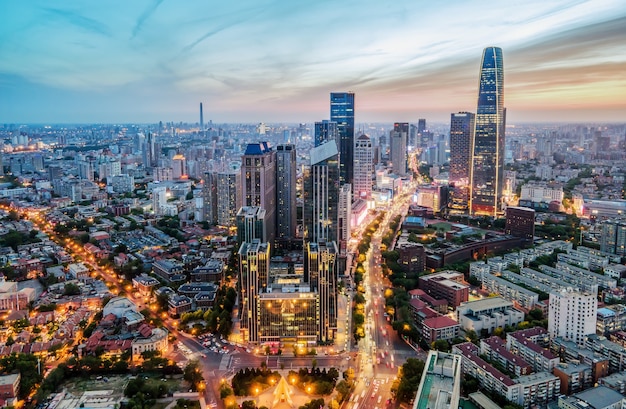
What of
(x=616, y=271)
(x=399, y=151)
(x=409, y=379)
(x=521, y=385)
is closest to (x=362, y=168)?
(x=399, y=151)

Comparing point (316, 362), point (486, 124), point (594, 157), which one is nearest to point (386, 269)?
point (316, 362)

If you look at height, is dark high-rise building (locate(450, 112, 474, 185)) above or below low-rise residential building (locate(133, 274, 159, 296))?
above

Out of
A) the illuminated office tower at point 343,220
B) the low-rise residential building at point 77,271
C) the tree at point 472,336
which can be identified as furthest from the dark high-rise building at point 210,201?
the tree at point 472,336

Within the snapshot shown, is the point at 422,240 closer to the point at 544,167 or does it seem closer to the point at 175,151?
the point at 544,167

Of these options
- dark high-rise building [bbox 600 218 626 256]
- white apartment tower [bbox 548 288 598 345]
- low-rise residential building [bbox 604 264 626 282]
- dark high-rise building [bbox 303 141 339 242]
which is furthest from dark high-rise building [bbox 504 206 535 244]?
white apartment tower [bbox 548 288 598 345]

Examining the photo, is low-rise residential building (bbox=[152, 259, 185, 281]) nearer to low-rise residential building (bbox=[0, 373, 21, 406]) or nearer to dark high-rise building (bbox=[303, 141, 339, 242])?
dark high-rise building (bbox=[303, 141, 339, 242])
